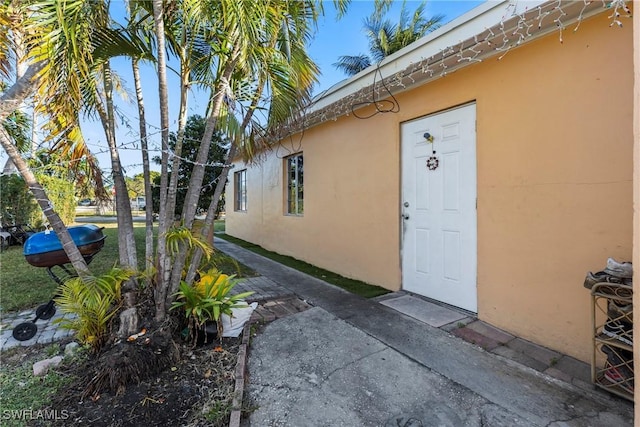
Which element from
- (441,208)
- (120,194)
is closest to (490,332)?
(441,208)

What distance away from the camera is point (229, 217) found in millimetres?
12297

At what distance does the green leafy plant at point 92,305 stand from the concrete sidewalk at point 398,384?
1304mm

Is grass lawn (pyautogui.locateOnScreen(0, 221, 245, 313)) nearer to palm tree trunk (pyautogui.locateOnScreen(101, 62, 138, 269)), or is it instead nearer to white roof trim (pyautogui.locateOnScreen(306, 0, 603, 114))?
palm tree trunk (pyautogui.locateOnScreen(101, 62, 138, 269))

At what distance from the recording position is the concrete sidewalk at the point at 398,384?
2012mm

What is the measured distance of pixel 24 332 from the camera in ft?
10.1

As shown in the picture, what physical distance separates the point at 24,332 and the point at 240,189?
8467mm

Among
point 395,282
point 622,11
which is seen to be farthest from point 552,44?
point 395,282

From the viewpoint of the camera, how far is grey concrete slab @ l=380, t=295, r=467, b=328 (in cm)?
343

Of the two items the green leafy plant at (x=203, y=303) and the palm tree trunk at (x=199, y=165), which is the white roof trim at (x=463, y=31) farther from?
the green leafy plant at (x=203, y=303)

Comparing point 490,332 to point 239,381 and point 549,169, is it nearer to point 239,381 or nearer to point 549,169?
point 549,169

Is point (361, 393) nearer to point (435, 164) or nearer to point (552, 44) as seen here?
point (435, 164)

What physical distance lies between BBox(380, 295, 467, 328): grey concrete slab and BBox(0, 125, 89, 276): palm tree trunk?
11.3 feet

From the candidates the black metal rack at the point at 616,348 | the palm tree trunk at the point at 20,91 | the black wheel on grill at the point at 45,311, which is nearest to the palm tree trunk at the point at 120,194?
the palm tree trunk at the point at 20,91

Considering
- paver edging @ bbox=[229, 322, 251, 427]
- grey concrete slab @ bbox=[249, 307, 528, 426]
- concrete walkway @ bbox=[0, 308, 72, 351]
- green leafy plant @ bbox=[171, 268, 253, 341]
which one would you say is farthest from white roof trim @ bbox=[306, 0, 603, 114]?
concrete walkway @ bbox=[0, 308, 72, 351]
